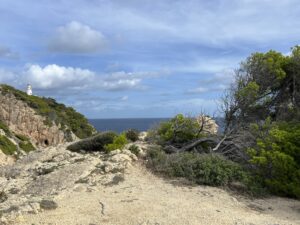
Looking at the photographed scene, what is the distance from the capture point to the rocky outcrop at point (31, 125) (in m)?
50.7

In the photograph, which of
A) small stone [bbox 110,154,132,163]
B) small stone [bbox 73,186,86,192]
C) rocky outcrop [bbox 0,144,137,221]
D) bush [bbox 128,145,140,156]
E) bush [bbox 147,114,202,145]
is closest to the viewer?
rocky outcrop [bbox 0,144,137,221]

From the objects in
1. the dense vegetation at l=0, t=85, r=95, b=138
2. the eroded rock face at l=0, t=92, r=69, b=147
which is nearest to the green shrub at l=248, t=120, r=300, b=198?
the eroded rock face at l=0, t=92, r=69, b=147

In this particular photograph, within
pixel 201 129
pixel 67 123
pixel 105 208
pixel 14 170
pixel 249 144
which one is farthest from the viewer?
pixel 67 123

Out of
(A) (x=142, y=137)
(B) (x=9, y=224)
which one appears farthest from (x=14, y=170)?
(B) (x=9, y=224)

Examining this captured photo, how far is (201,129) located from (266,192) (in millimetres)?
5377

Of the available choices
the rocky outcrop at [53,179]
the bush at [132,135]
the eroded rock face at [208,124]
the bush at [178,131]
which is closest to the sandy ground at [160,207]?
the rocky outcrop at [53,179]

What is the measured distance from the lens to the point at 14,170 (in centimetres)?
1495

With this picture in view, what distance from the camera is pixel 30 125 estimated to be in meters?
51.0

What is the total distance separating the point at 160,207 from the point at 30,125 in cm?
4406

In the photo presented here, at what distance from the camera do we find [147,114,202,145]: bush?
16359 mm

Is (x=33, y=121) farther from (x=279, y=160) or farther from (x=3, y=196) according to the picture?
(x=279, y=160)

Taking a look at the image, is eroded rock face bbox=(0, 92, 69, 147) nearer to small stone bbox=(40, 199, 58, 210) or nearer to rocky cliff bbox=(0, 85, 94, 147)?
rocky cliff bbox=(0, 85, 94, 147)

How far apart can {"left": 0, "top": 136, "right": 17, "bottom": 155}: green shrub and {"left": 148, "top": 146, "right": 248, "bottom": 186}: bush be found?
1224 inches

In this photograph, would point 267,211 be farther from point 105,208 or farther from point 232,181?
point 105,208
